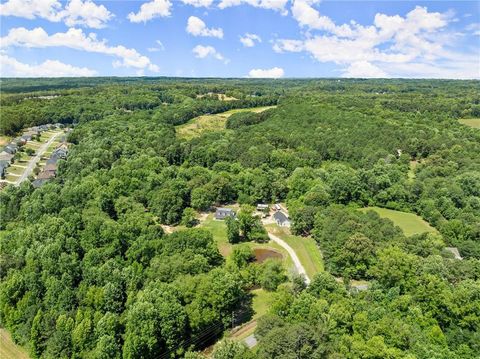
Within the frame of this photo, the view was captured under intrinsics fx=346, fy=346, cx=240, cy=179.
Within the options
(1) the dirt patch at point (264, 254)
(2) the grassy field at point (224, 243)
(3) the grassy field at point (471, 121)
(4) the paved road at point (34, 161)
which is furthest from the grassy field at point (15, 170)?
(3) the grassy field at point (471, 121)

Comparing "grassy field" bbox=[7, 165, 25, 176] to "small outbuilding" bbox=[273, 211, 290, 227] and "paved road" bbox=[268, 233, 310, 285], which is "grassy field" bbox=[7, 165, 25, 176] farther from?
"paved road" bbox=[268, 233, 310, 285]

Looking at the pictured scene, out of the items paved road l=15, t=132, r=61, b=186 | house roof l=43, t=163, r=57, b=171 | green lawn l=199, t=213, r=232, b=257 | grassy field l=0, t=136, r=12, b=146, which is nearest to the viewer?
green lawn l=199, t=213, r=232, b=257

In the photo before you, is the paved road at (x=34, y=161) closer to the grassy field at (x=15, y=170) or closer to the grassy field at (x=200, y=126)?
the grassy field at (x=15, y=170)

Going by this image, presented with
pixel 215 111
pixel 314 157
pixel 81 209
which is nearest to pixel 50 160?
pixel 81 209

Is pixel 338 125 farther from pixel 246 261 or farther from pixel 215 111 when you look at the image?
pixel 246 261

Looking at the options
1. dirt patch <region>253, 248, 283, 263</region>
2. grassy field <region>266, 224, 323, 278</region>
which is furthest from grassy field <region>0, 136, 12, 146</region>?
dirt patch <region>253, 248, 283, 263</region>
